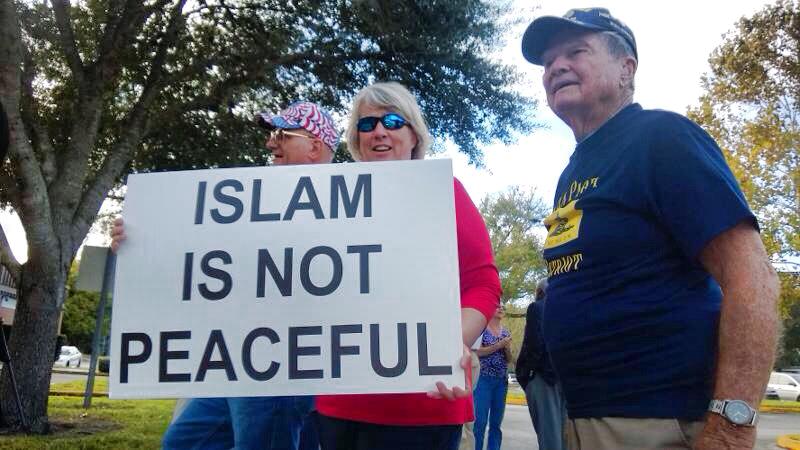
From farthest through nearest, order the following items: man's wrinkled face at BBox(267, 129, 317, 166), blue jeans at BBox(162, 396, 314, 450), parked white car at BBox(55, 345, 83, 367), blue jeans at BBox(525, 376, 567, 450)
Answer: parked white car at BBox(55, 345, 83, 367), blue jeans at BBox(525, 376, 567, 450), man's wrinkled face at BBox(267, 129, 317, 166), blue jeans at BBox(162, 396, 314, 450)

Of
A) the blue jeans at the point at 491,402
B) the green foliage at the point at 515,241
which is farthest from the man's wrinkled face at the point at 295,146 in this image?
the green foliage at the point at 515,241

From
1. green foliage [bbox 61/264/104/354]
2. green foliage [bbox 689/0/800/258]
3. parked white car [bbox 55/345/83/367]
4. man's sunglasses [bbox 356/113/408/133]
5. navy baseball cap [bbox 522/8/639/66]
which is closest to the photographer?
navy baseball cap [bbox 522/8/639/66]

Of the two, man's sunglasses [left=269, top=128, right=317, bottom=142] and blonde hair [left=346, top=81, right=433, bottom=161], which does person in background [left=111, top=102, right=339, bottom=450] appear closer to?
man's sunglasses [left=269, top=128, right=317, bottom=142]

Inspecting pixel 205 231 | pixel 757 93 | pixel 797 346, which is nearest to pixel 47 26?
pixel 205 231

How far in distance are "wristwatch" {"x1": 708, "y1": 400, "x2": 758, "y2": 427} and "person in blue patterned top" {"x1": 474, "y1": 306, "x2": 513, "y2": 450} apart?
4.93 meters

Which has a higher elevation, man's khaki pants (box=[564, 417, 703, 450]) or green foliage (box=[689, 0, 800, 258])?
green foliage (box=[689, 0, 800, 258])

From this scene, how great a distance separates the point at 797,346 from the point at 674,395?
197ft

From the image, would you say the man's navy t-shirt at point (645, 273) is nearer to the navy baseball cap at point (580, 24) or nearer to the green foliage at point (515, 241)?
the navy baseball cap at point (580, 24)

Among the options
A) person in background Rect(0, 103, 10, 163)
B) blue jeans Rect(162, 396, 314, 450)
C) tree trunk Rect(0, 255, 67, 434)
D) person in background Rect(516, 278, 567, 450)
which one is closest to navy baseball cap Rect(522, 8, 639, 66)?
blue jeans Rect(162, 396, 314, 450)

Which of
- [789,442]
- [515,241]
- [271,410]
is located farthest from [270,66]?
[515,241]

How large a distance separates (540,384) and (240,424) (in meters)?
3.33

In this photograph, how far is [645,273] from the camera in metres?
1.58

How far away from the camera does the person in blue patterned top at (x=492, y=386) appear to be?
6285mm

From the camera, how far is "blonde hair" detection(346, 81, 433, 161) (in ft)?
7.91
